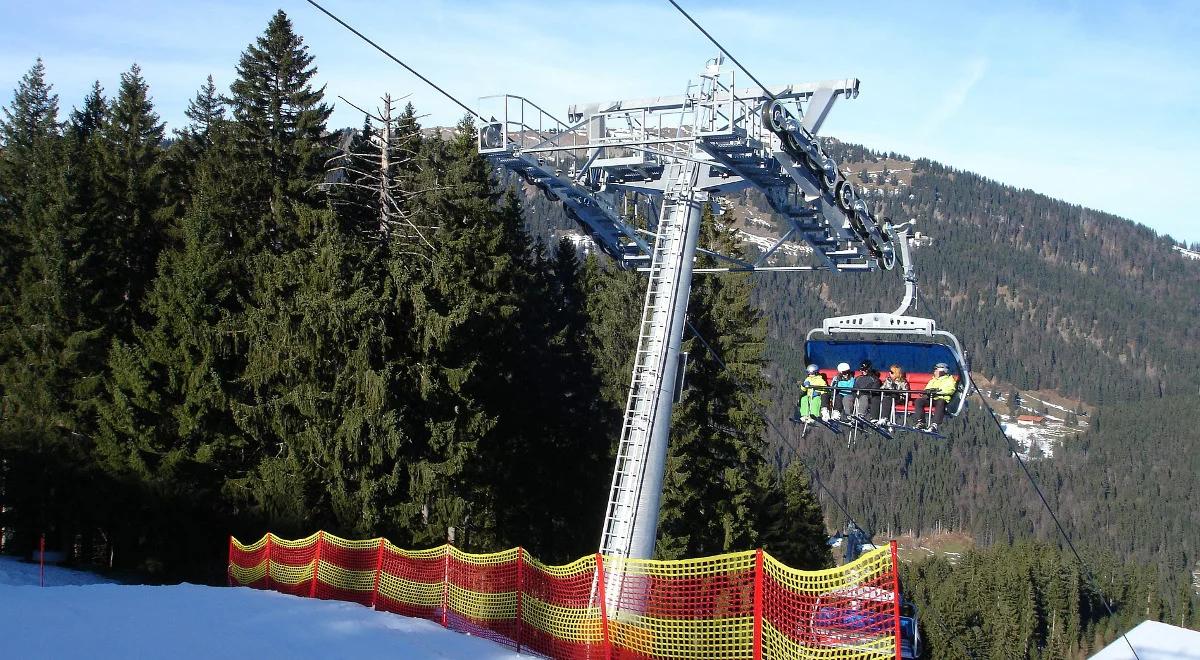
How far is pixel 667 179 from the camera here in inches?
614

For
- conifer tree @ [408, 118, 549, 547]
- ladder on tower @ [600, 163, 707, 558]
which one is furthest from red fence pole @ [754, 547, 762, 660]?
conifer tree @ [408, 118, 549, 547]

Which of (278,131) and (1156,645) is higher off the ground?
(278,131)

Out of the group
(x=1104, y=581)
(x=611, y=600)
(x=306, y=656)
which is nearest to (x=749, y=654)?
(x=611, y=600)

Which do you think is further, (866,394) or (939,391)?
(866,394)

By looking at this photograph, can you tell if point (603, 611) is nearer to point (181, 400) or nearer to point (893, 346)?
point (893, 346)

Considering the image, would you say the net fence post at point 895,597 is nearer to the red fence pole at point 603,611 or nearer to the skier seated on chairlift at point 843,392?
the red fence pole at point 603,611

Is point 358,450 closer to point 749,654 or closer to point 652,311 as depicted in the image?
point 652,311

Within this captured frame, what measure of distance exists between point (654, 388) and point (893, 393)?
17.2ft

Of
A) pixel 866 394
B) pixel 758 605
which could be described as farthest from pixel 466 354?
pixel 758 605

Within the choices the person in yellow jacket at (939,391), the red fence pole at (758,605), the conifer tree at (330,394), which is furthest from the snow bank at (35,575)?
the red fence pole at (758,605)

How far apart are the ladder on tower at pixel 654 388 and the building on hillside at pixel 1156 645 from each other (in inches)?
600

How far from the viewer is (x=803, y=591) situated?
8.80m

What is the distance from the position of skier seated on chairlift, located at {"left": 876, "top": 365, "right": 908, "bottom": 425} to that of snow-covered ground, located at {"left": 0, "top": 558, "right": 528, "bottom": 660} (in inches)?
334

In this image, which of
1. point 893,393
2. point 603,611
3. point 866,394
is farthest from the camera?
point 866,394
